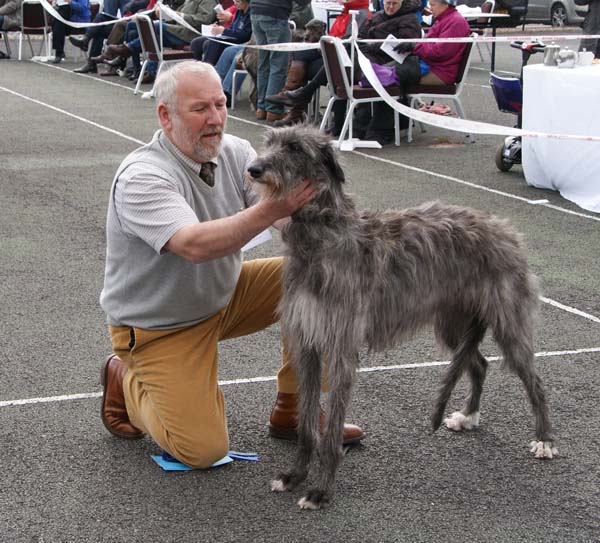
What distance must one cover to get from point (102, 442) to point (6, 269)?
2827mm

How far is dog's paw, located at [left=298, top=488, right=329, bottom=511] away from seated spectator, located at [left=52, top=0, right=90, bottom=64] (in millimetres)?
18836

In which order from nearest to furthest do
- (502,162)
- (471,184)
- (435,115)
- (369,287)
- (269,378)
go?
(369,287), (269,378), (435,115), (471,184), (502,162)

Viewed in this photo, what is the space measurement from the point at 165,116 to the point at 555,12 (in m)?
24.6

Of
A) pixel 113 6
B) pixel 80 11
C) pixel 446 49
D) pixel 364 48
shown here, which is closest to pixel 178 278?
pixel 446 49

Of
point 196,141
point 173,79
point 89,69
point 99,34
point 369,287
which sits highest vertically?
point 173,79

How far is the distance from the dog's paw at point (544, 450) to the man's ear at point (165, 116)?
6.67ft

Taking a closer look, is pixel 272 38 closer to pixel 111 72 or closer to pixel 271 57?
pixel 271 57

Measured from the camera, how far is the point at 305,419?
3637 millimetres

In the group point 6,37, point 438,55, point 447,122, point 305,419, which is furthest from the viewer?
point 6,37

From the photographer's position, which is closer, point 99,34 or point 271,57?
point 271,57

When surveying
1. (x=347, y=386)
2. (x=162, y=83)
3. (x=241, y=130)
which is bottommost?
(x=241, y=130)

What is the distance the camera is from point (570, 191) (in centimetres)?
844

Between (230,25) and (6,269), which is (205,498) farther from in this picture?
(230,25)

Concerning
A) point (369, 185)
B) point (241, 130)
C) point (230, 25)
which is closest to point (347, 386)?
point (369, 185)
